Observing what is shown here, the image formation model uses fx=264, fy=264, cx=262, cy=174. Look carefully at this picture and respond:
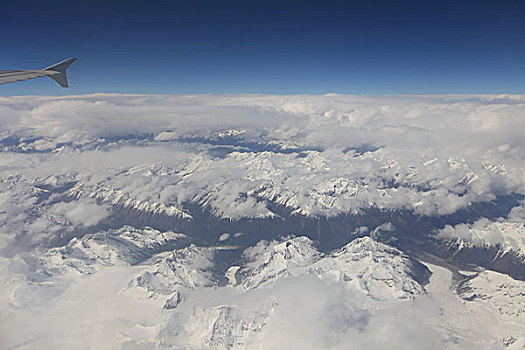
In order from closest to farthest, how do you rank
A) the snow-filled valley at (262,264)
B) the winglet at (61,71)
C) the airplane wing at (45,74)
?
the airplane wing at (45,74)
the winglet at (61,71)
the snow-filled valley at (262,264)

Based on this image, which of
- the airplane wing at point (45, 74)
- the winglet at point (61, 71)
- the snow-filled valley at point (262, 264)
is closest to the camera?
the airplane wing at point (45, 74)

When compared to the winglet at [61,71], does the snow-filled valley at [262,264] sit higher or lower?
lower

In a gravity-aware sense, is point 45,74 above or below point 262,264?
above

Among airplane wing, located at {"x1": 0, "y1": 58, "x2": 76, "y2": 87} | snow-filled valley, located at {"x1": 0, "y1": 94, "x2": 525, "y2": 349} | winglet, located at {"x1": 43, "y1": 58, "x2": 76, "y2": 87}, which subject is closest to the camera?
airplane wing, located at {"x1": 0, "y1": 58, "x2": 76, "y2": 87}

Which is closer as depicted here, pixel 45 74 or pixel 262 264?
pixel 45 74

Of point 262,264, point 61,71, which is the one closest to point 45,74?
point 61,71

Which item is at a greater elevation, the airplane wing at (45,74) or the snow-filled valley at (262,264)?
the airplane wing at (45,74)

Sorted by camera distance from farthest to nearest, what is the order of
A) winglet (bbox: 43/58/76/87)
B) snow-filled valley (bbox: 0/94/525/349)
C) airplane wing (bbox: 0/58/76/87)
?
snow-filled valley (bbox: 0/94/525/349), winglet (bbox: 43/58/76/87), airplane wing (bbox: 0/58/76/87)

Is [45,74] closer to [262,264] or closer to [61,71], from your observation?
[61,71]

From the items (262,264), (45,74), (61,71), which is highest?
(61,71)

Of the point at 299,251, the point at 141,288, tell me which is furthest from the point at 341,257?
the point at 141,288

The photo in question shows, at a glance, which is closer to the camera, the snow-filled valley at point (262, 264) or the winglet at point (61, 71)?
the winglet at point (61, 71)
